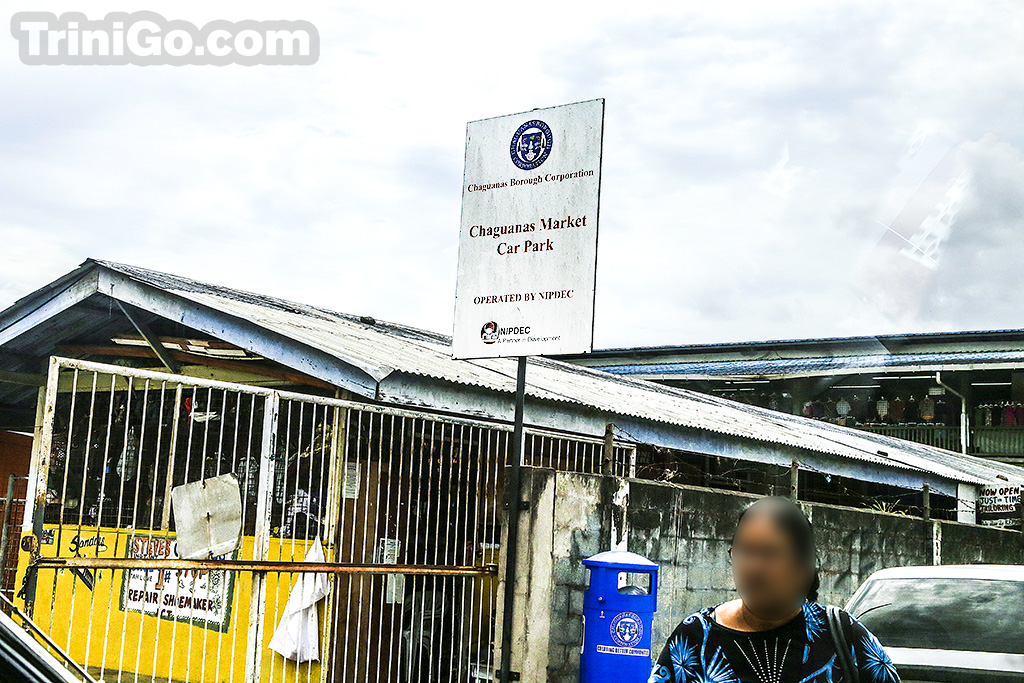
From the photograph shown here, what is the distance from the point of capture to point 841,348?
31.5 meters

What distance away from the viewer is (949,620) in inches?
253

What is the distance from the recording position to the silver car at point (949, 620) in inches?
239

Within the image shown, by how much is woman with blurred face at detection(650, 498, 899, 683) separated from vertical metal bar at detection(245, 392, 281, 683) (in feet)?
13.9

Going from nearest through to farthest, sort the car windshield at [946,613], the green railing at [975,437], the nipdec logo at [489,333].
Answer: the car windshield at [946,613], the nipdec logo at [489,333], the green railing at [975,437]

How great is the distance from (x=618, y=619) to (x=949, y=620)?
2297 millimetres

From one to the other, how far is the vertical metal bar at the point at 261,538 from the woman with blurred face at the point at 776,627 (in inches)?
167

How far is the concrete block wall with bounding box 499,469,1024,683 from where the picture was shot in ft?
26.2

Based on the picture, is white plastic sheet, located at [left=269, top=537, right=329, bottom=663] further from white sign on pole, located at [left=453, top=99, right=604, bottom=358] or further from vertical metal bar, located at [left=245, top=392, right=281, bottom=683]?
white sign on pole, located at [left=453, top=99, right=604, bottom=358]

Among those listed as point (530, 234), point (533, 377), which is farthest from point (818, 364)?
point (530, 234)

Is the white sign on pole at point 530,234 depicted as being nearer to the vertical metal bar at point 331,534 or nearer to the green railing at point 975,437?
the vertical metal bar at point 331,534

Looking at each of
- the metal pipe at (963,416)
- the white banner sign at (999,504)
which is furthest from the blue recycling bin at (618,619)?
the metal pipe at (963,416)

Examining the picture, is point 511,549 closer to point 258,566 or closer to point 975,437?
point 258,566

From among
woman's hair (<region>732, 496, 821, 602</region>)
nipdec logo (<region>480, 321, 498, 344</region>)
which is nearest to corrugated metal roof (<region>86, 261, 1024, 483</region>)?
nipdec logo (<region>480, 321, 498, 344</region>)

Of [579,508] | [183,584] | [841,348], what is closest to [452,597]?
[579,508]
